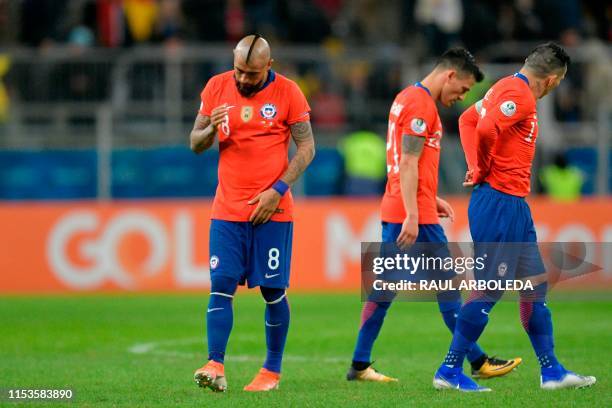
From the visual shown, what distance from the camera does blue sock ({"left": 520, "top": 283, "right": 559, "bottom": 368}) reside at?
341 inches

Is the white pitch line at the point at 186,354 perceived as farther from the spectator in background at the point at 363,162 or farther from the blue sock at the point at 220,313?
the spectator in background at the point at 363,162

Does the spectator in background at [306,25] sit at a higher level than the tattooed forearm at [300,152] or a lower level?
higher

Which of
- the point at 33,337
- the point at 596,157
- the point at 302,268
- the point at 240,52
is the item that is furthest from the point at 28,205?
the point at 240,52

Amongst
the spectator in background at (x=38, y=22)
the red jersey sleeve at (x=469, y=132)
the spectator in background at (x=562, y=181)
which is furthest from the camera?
the spectator in background at (x=38, y=22)

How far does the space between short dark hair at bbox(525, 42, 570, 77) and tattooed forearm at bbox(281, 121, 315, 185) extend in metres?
1.66

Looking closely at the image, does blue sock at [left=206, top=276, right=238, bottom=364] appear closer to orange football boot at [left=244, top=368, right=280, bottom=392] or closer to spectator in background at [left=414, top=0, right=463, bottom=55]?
orange football boot at [left=244, top=368, right=280, bottom=392]

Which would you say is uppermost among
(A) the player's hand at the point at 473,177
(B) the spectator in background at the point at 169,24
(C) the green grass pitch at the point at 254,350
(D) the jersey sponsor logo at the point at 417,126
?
(B) the spectator in background at the point at 169,24

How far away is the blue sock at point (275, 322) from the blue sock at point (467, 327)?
1259 mm

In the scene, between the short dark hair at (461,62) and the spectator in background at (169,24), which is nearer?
the short dark hair at (461,62)

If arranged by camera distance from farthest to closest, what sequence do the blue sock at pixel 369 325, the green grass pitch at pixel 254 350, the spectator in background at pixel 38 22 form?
the spectator in background at pixel 38 22 < the blue sock at pixel 369 325 < the green grass pitch at pixel 254 350

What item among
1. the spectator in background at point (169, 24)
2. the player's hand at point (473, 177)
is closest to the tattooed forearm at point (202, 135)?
the player's hand at point (473, 177)

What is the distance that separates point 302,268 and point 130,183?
2.97 metres

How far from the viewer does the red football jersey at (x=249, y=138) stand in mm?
8969

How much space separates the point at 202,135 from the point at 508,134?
2.14 metres
